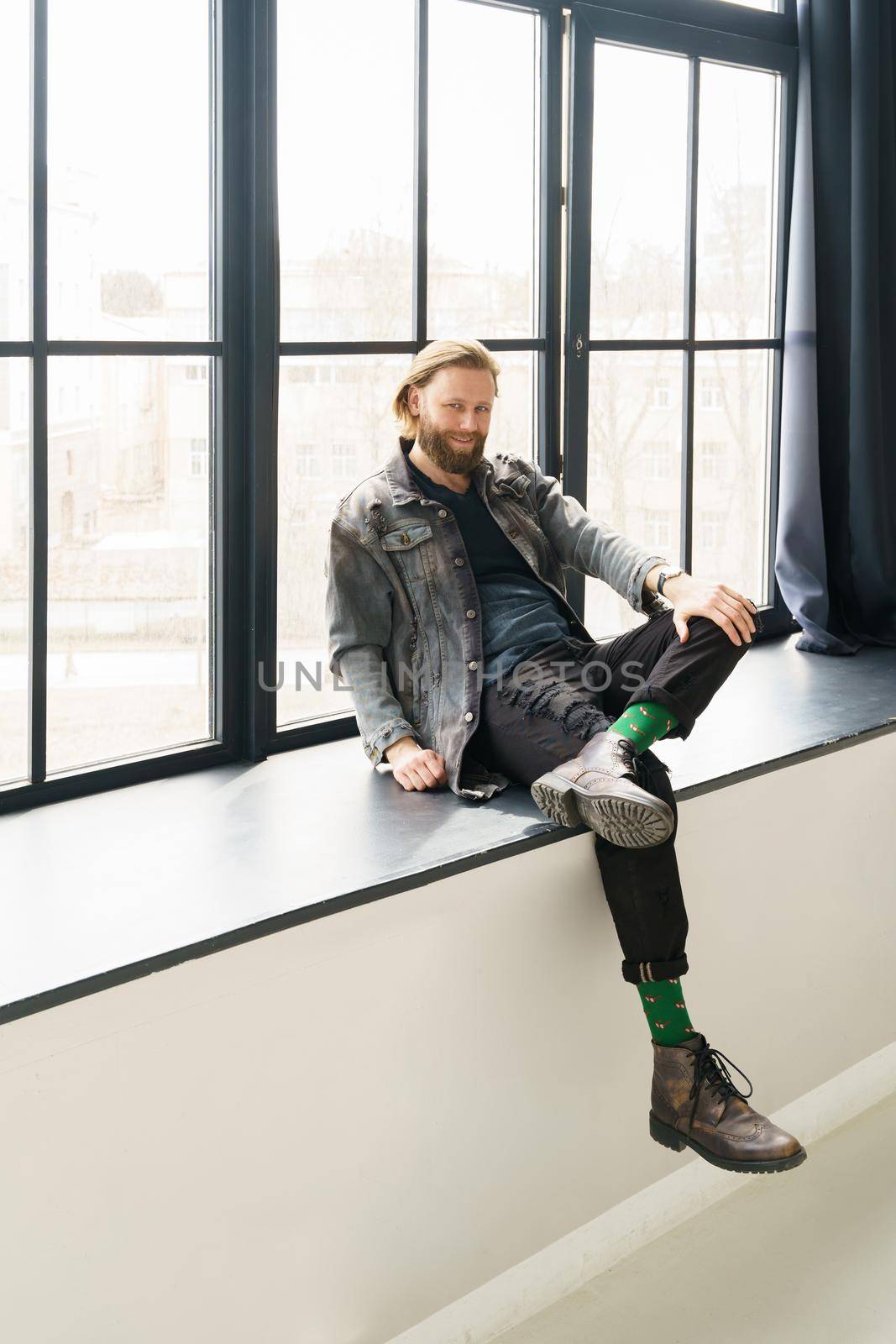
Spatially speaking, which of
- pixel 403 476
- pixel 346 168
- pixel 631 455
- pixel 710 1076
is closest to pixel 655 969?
pixel 710 1076

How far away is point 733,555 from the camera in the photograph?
3.15 meters

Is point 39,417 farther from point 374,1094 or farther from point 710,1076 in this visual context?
point 710,1076

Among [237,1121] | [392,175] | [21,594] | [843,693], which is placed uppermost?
[392,175]

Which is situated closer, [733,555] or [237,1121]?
[237,1121]

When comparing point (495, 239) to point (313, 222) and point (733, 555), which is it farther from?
point (733, 555)

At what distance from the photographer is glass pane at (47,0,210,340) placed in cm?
191

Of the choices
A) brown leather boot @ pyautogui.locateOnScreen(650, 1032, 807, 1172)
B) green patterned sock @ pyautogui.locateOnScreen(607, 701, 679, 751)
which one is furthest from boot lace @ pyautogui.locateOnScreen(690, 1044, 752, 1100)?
green patterned sock @ pyautogui.locateOnScreen(607, 701, 679, 751)

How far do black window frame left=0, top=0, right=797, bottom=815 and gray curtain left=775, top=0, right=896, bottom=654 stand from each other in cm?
72

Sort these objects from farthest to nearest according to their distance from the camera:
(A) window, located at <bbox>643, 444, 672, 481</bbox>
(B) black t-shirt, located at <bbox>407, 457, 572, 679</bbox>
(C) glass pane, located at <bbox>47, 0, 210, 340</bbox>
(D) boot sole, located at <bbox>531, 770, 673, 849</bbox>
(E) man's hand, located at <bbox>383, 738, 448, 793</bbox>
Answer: (A) window, located at <bbox>643, 444, 672, 481</bbox> < (B) black t-shirt, located at <bbox>407, 457, 572, 679</bbox> < (E) man's hand, located at <bbox>383, 738, 448, 793</bbox> < (C) glass pane, located at <bbox>47, 0, 210, 340</bbox> < (D) boot sole, located at <bbox>531, 770, 673, 849</bbox>

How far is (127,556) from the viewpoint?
2.08m

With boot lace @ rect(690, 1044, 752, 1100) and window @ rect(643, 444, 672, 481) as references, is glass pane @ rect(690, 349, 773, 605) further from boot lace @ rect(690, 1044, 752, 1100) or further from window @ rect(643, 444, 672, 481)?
boot lace @ rect(690, 1044, 752, 1100)

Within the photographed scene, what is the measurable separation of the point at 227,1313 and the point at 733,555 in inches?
82.0

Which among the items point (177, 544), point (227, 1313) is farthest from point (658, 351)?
point (227, 1313)

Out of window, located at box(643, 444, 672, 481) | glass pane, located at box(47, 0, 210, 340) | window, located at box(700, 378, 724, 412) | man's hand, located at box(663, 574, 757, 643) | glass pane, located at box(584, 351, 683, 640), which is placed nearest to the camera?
glass pane, located at box(47, 0, 210, 340)
